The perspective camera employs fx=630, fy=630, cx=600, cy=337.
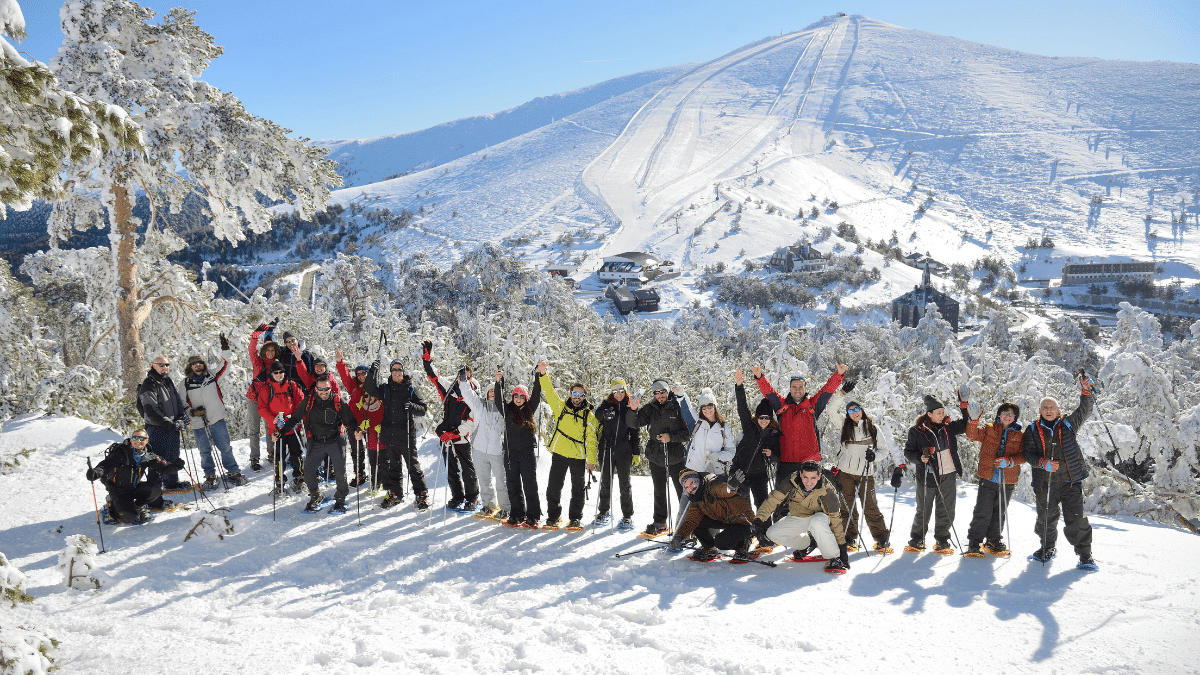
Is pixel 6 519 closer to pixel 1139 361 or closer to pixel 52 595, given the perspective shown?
pixel 52 595

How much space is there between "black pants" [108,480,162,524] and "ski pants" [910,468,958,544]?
9.10 metres

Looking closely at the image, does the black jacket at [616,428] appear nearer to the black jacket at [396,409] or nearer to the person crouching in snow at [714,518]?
the person crouching in snow at [714,518]

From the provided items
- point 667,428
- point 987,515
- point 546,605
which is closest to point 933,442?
point 987,515

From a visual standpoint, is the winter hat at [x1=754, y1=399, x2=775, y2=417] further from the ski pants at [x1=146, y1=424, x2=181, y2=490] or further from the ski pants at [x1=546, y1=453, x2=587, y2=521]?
the ski pants at [x1=146, y1=424, x2=181, y2=490]

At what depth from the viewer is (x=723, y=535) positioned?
6.98m

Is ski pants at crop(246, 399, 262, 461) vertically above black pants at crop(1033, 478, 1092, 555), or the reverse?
ski pants at crop(246, 399, 262, 461)

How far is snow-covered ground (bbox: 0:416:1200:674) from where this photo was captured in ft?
16.1

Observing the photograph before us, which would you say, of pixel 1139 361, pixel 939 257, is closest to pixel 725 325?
pixel 1139 361

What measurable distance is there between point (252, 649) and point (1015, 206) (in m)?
187

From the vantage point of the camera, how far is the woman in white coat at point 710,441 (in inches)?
284

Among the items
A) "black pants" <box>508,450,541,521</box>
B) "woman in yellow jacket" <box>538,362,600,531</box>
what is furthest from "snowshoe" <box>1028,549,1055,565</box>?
"black pants" <box>508,450,541,521</box>

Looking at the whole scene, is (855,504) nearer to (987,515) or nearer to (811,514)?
(811,514)

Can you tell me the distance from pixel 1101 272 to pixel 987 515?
132m

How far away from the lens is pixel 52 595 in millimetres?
5719
